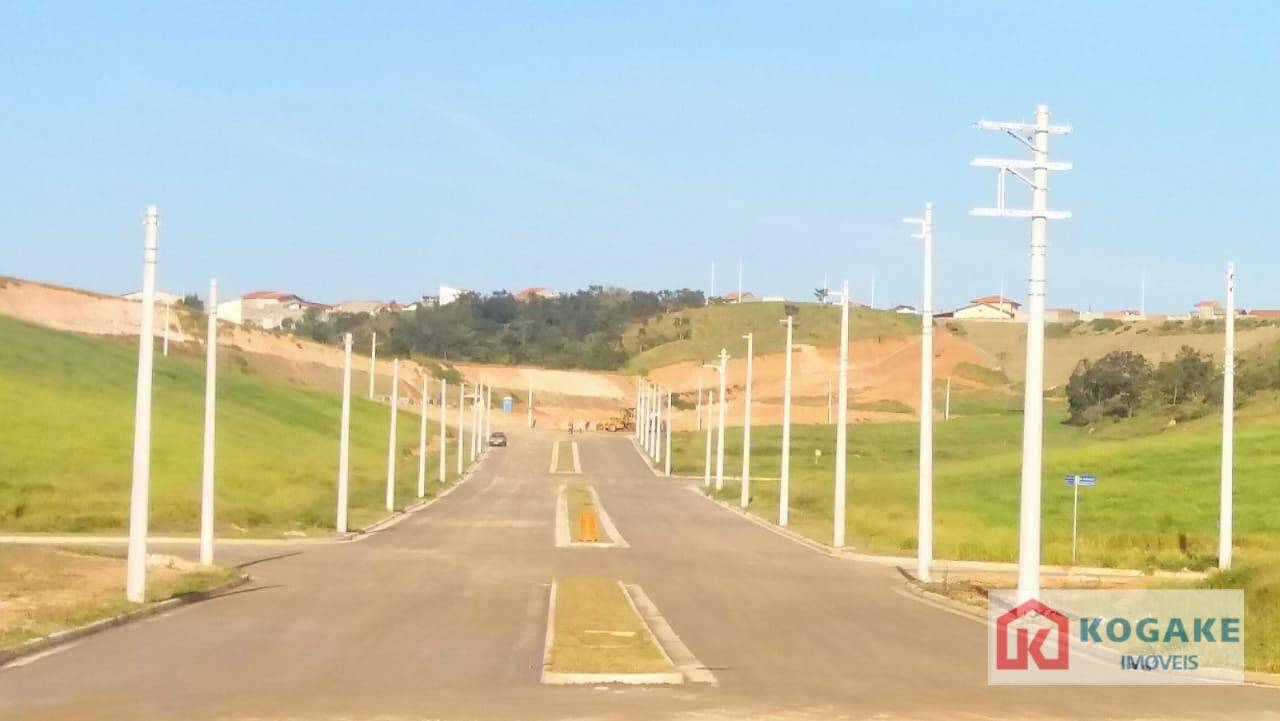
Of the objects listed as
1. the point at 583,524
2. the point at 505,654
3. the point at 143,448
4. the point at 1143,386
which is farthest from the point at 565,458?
the point at 505,654

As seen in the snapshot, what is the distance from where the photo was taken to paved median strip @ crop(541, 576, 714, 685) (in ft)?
66.4

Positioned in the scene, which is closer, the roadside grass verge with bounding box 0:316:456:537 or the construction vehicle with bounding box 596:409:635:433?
the roadside grass verge with bounding box 0:316:456:537

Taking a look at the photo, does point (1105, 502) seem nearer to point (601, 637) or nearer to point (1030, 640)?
point (1030, 640)

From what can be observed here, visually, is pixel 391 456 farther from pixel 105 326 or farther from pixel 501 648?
pixel 105 326

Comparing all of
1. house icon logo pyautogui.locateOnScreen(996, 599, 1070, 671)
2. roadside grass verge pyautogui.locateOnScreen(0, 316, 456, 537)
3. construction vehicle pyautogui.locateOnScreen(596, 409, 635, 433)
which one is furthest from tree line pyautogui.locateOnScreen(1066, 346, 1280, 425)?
house icon logo pyautogui.locateOnScreen(996, 599, 1070, 671)

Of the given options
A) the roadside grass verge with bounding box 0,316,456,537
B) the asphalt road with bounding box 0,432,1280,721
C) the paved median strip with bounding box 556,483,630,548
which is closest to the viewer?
the asphalt road with bounding box 0,432,1280,721

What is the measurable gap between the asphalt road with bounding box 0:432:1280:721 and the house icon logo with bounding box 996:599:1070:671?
0.52m

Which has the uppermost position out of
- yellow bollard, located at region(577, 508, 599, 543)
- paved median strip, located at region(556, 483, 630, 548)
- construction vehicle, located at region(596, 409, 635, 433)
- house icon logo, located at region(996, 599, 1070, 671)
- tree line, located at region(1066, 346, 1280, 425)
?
tree line, located at region(1066, 346, 1280, 425)

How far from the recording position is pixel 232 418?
4483 inches

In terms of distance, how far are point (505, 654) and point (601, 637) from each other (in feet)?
6.16

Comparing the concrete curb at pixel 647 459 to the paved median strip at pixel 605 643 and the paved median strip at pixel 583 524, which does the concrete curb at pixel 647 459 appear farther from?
the paved median strip at pixel 605 643

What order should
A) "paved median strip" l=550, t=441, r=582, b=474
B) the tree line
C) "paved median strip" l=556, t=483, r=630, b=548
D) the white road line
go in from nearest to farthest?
the white road line → "paved median strip" l=556, t=483, r=630, b=548 → "paved median strip" l=550, t=441, r=582, b=474 → the tree line

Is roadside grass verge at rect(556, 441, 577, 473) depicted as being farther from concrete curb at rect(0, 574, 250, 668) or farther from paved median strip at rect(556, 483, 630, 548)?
concrete curb at rect(0, 574, 250, 668)

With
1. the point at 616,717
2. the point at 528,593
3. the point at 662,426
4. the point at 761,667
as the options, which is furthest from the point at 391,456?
the point at 662,426
